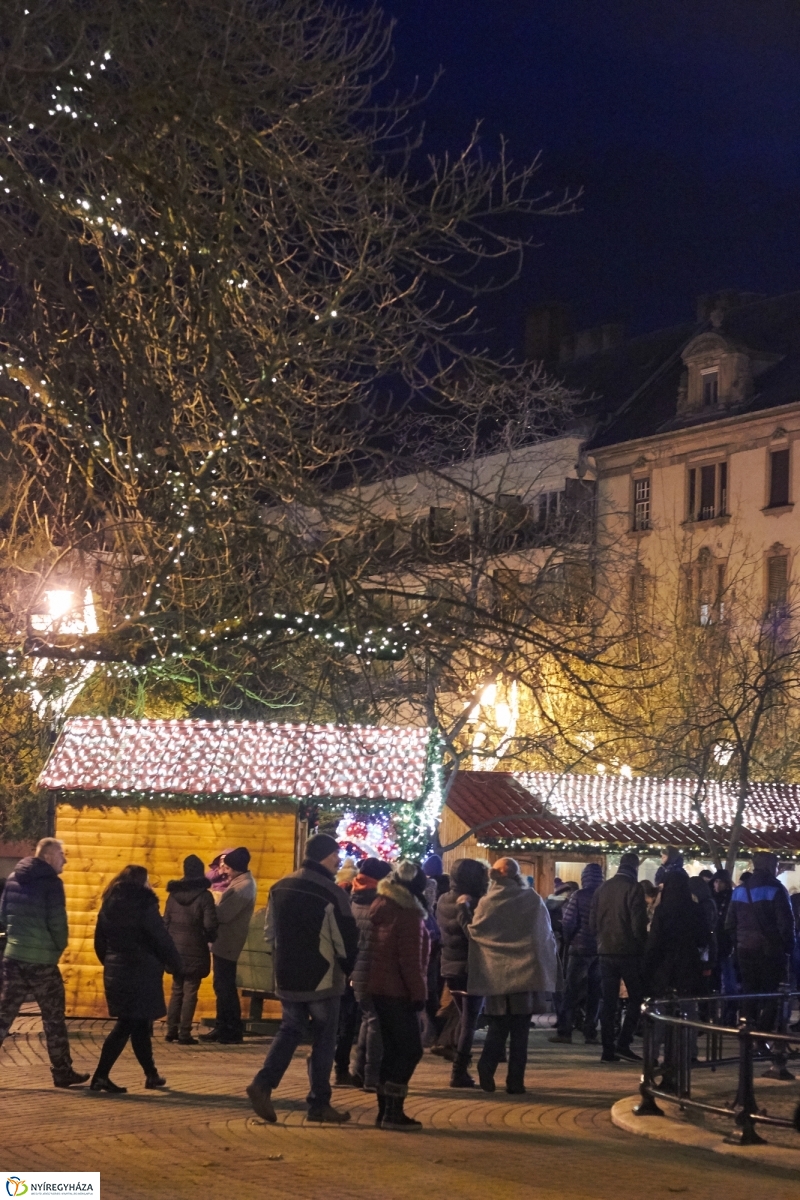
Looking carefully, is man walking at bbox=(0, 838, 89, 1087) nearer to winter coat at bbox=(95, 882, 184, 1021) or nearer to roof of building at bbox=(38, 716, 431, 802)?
winter coat at bbox=(95, 882, 184, 1021)

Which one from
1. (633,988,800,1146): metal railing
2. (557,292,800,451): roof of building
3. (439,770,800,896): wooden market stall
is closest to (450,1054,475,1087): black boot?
(633,988,800,1146): metal railing

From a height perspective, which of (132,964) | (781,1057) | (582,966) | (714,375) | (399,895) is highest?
A: (714,375)

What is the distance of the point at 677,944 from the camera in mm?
14953

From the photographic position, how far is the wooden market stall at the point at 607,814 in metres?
29.2

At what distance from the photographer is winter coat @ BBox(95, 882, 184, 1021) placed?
39.2 feet

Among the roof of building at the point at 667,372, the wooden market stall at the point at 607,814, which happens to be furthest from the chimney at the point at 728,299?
the wooden market stall at the point at 607,814

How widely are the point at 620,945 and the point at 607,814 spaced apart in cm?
1418

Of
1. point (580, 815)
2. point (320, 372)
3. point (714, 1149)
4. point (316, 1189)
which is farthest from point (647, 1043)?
point (580, 815)

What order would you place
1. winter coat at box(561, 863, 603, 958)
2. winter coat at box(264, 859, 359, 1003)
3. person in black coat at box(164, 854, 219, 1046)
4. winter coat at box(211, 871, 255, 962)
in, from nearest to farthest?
1. winter coat at box(264, 859, 359, 1003)
2. person in black coat at box(164, 854, 219, 1046)
3. winter coat at box(211, 871, 255, 962)
4. winter coat at box(561, 863, 603, 958)

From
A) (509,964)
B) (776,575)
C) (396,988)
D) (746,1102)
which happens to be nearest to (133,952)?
(396,988)

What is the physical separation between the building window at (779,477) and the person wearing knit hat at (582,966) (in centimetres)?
3333

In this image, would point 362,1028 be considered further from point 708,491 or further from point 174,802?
point 708,491

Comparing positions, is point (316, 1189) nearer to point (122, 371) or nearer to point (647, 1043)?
point (647, 1043)

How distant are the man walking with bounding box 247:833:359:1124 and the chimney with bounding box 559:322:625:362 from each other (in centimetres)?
5219
